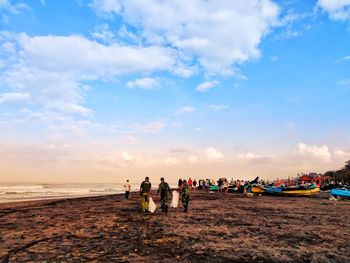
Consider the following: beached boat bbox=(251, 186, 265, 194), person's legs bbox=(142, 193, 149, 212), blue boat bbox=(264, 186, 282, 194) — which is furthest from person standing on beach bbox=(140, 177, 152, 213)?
beached boat bbox=(251, 186, 265, 194)

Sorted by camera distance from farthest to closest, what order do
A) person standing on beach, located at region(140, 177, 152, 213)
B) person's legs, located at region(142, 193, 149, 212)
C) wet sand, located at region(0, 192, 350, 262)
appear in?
person's legs, located at region(142, 193, 149, 212) < person standing on beach, located at region(140, 177, 152, 213) < wet sand, located at region(0, 192, 350, 262)

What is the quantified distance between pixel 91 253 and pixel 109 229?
12.9 ft

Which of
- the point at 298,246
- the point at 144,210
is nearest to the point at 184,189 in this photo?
the point at 144,210

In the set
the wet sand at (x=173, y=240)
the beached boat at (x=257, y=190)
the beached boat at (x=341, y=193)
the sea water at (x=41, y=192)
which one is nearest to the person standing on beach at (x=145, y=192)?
the wet sand at (x=173, y=240)

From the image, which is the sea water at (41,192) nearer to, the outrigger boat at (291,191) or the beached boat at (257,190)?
the beached boat at (257,190)

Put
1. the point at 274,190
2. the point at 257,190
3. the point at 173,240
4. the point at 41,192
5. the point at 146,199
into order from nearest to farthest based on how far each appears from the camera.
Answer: the point at 173,240 → the point at 146,199 → the point at 274,190 → the point at 257,190 → the point at 41,192

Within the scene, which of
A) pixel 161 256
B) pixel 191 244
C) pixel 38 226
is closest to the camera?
pixel 161 256

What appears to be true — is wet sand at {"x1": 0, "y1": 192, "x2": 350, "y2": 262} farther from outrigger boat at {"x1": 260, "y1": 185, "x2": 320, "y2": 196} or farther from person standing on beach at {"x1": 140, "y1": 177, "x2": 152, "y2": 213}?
outrigger boat at {"x1": 260, "y1": 185, "x2": 320, "y2": 196}

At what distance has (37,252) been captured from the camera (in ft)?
30.7

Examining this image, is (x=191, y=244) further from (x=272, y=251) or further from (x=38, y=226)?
(x=38, y=226)

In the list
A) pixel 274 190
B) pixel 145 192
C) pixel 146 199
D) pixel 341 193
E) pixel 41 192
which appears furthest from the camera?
pixel 41 192

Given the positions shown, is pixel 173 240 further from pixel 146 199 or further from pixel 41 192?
pixel 41 192

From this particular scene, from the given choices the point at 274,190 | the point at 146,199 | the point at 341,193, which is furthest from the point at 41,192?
the point at 341,193

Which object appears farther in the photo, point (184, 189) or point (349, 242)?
point (184, 189)
